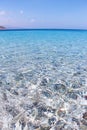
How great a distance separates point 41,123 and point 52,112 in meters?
0.47

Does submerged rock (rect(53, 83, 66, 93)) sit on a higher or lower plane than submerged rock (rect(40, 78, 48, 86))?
lower

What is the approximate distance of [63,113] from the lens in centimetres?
379

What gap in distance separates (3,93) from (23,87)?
619 millimetres

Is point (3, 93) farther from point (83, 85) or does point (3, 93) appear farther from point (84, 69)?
point (84, 69)

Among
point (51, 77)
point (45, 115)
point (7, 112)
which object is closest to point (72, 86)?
point (51, 77)

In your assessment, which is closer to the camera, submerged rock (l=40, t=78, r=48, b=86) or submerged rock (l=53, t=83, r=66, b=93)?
submerged rock (l=53, t=83, r=66, b=93)

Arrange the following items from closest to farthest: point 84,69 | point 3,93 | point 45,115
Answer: point 45,115, point 3,93, point 84,69

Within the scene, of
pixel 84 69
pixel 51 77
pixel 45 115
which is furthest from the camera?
pixel 84 69

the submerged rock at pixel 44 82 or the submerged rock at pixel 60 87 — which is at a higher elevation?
the submerged rock at pixel 44 82

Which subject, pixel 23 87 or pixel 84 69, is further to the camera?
pixel 84 69

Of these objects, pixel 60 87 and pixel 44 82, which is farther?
pixel 44 82

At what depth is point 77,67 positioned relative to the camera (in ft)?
A: 25.3

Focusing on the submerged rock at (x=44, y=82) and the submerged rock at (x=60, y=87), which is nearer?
the submerged rock at (x=60, y=87)

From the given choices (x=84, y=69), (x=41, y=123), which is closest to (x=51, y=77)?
(x=84, y=69)
